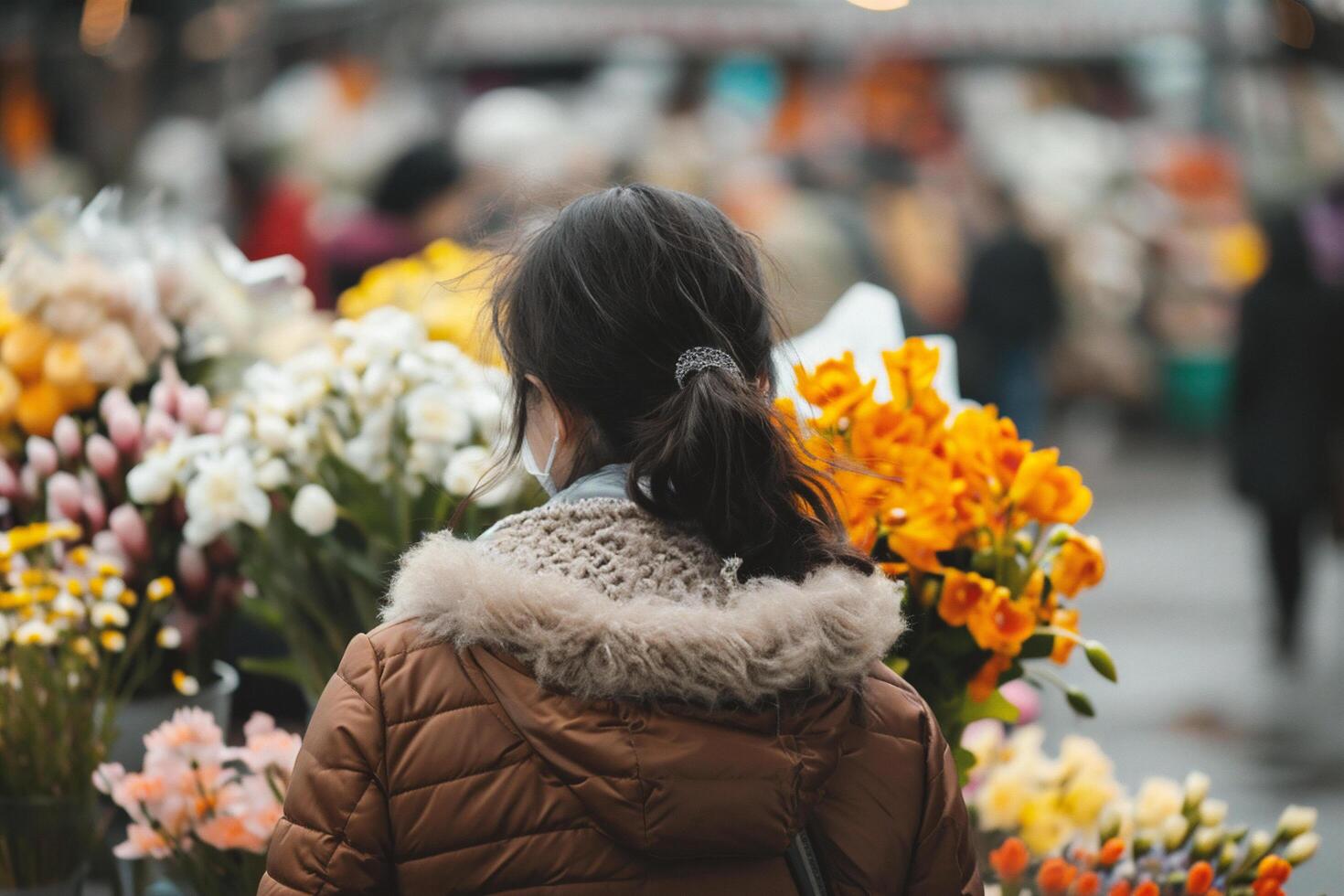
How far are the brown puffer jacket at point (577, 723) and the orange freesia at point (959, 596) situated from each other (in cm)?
39

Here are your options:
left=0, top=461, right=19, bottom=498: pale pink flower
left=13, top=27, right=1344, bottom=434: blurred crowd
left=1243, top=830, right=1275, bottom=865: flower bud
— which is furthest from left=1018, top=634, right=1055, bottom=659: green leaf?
left=13, top=27, right=1344, bottom=434: blurred crowd

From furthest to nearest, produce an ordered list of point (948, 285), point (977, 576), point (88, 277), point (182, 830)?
point (948, 285), point (88, 277), point (182, 830), point (977, 576)

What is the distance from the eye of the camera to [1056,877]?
1.96 metres

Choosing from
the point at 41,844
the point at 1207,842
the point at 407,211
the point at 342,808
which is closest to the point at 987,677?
the point at 1207,842

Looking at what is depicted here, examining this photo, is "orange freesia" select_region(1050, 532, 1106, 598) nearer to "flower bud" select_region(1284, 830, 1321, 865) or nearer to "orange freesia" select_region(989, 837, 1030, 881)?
"orange freesia" select_region(989, 837, 1030, 881)

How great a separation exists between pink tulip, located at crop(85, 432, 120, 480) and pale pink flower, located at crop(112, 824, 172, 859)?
1.93ft

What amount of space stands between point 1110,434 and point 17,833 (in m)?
11.5

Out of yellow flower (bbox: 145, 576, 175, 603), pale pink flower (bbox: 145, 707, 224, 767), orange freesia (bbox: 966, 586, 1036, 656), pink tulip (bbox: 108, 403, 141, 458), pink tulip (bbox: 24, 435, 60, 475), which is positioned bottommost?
pale pink flower (bbox: 145, 707, 224, 767)

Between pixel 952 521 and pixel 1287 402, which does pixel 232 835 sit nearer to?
pixel 952 521

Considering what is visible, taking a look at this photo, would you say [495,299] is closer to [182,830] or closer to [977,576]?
[977,576]

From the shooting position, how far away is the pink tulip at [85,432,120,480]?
7.53ft

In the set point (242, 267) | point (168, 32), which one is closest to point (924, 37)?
point (168, 32)

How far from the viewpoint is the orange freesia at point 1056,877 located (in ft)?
6.43

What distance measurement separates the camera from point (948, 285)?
33.5 ft
